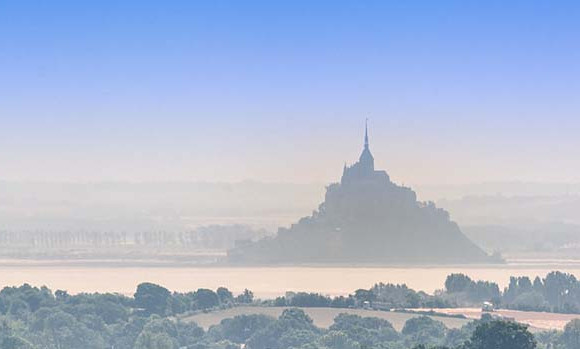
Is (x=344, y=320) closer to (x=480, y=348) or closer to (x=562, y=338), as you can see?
(x=562, y=338)

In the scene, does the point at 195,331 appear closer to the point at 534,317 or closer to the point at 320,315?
the point at 320,315

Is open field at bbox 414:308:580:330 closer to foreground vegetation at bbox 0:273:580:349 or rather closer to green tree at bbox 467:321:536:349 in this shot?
foreground vegetation at bbox 0:273:580:349

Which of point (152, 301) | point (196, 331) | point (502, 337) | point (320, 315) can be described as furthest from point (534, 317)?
point (502, 337)

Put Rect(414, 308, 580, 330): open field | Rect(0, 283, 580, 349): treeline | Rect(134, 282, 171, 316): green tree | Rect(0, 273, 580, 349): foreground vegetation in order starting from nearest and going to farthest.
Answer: Rect(0, 283, 580, 349): treeline
Rect(0, 273, 580, 349): foreground vegetation
Rect(414, 308, 580, 330): open field
Rect(134, 282, 171, 316): green tree

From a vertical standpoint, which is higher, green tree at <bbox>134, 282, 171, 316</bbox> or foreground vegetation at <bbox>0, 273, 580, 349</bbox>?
green tree at <bbox>134, 282, 171, 316</bbox>

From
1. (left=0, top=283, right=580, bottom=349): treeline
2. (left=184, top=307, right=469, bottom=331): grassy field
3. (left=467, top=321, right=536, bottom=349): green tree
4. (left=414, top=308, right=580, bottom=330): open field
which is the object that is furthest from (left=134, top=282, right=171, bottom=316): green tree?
(left=467, top=321, right=536, bottom=349): green tree

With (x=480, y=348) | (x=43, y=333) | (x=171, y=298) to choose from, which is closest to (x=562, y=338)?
(x=480, y=348)
